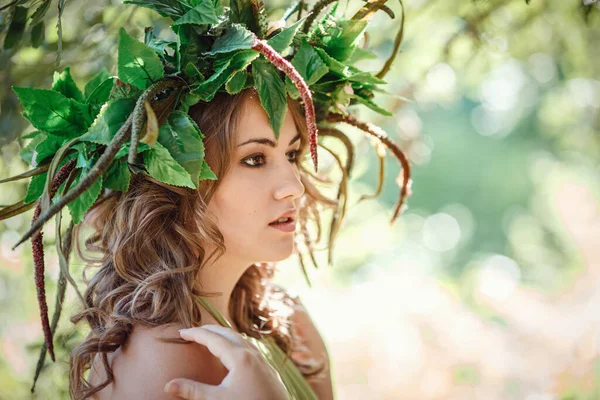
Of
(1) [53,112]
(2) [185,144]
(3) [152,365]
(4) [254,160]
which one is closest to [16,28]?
(1) [53,112]

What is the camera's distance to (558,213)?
14.0 ft

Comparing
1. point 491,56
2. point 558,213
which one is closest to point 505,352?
point 558,213

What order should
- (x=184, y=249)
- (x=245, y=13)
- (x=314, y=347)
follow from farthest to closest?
1. (x=314, y=347)
2. (x=184, y=249)
3. (x=245, y=13)

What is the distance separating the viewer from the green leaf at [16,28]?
1501 mm

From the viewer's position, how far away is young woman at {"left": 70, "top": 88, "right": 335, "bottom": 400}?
1.42 metres

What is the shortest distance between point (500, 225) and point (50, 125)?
10.4m

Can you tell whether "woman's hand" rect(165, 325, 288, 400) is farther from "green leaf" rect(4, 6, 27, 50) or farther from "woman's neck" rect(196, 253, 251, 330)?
"green leaf" rect(4, 6, 27, 50)

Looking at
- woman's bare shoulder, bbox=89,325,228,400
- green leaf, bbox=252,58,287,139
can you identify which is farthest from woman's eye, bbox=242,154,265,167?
woman's bare shoulder, bbox=89,325,228,400

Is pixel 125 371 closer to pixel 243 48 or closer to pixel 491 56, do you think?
pixel 243 48

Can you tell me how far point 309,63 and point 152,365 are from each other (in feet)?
2.60

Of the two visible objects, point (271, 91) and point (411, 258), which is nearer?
point (271, 91)

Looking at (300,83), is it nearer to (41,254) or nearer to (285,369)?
(41,254)

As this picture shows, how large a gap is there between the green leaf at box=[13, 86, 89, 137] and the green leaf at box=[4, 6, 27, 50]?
26 centimetres

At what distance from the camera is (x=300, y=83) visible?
1270 millimetres
